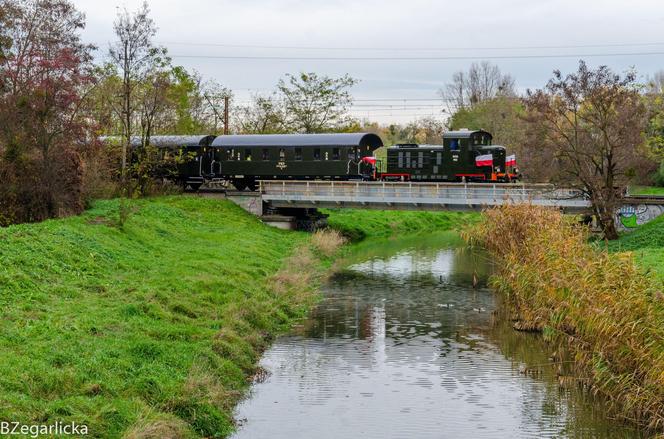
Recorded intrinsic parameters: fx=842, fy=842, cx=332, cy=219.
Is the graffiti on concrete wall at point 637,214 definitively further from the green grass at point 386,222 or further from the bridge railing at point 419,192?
the green grass at point 386,222

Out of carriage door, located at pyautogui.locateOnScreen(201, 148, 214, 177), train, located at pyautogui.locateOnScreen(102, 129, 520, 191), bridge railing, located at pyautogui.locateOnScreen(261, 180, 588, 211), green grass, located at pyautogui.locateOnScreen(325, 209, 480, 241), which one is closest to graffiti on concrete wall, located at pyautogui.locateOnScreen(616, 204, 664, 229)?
bridge railing, located at pyautogui.locateOnScreen(261, 180, 588, 211)

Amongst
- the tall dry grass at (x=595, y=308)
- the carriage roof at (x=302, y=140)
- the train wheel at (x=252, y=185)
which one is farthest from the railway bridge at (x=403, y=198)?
the tall dry grass at (x=595, y=308)

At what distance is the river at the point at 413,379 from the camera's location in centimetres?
1532

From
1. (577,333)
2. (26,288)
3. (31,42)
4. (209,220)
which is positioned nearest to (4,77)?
(31,42)

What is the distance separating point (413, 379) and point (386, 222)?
124 feet

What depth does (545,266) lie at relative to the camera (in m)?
22.7

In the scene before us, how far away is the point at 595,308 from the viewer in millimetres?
17219

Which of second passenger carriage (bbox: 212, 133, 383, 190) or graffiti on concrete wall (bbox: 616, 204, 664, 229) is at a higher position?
second passenger carriage (bbox: 212, 133, 383, 190)

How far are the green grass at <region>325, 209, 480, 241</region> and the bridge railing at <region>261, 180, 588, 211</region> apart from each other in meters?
4.89

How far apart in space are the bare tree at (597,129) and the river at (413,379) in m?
11.3

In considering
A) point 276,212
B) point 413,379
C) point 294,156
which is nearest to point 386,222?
point 294,156

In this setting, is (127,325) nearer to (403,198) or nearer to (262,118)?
(403,198)

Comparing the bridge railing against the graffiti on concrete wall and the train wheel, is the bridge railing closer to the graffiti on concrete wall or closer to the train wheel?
the graffiti on concrete wall

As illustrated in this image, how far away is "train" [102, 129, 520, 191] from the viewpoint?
4872cm
